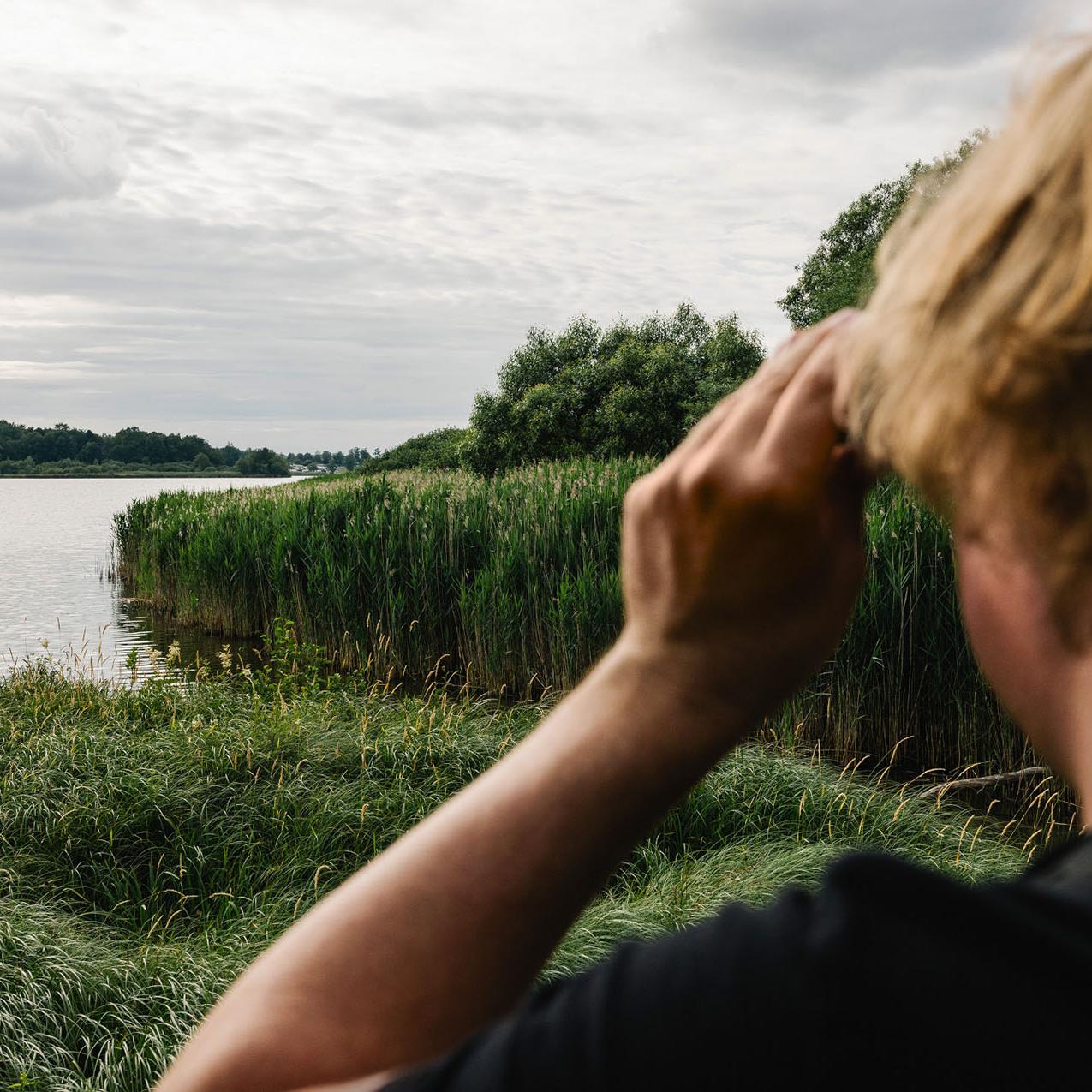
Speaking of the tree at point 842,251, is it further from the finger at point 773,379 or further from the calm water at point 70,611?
the finger at point 773,379

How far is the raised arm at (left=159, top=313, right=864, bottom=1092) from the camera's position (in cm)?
53

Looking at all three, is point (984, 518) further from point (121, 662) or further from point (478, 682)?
point (121, 662)

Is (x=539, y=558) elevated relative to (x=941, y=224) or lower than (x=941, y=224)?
lower

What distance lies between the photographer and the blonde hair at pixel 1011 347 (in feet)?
1.70

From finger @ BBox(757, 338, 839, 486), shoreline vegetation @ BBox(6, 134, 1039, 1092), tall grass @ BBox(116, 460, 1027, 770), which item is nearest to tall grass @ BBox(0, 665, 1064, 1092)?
shoreline vegetation @ BBox(6, 134, 1039, 1092)

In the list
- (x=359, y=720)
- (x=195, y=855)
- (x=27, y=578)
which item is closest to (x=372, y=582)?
(x=359, y=720)

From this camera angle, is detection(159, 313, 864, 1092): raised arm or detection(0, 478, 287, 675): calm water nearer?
detection(159, 313, 864, 1092): raised arm

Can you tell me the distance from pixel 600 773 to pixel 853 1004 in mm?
193

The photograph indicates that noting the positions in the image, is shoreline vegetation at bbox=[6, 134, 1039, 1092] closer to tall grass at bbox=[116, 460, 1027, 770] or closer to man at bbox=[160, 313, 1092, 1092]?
tall grass at bbox=[116, 460, 1027, 770]

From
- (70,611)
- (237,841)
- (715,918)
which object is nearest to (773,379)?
(715,918)

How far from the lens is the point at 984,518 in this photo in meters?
0.56

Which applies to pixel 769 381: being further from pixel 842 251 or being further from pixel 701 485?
pixel 842 251

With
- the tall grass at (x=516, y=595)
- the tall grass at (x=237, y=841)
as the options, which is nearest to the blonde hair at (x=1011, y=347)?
the tall grass at (x=237, y=841)

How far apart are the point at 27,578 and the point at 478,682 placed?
15.0 meters
